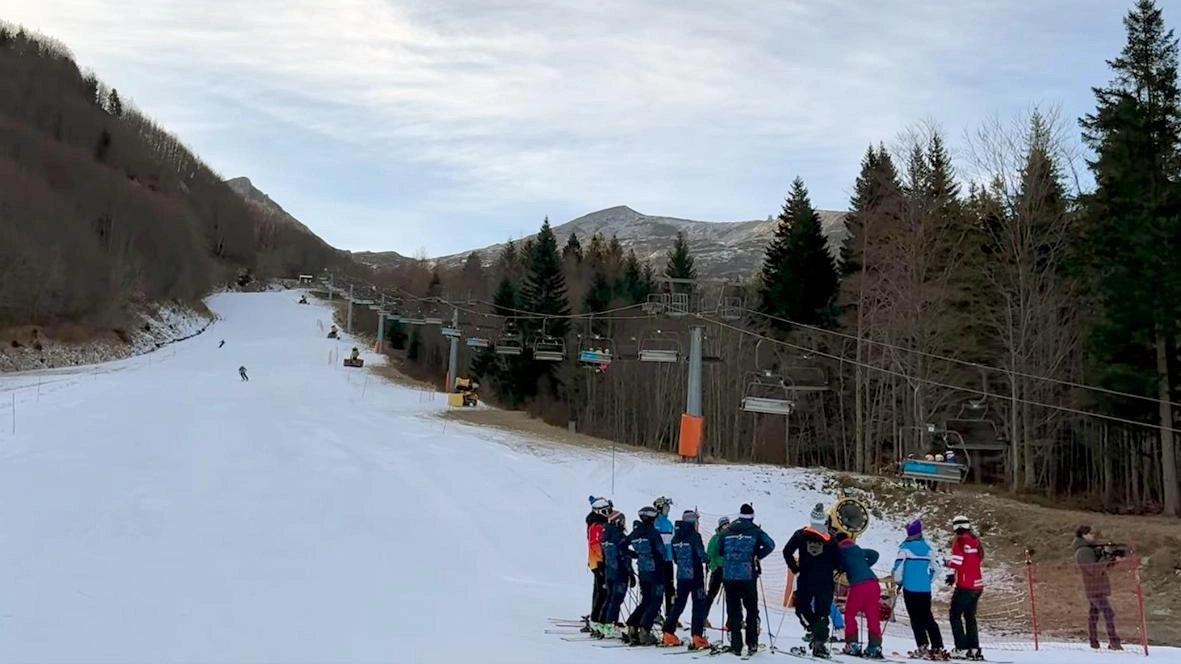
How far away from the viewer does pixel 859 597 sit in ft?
33.5

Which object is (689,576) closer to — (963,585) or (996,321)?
(963,585)

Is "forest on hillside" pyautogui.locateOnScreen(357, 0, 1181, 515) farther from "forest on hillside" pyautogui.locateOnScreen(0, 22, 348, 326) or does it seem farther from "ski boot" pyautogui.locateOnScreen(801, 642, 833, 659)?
"forest on hillside" pyautogui.locateOnScreen(0, 22, 348, 326)

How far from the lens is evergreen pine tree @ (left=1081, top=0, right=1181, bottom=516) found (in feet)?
93.4

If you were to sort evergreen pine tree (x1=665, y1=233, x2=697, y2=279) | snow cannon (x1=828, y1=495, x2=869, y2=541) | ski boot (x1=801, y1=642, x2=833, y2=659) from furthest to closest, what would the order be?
1. evergreen pine tree (x1=665, y1=233, x2=697, y2=279)
2. snow cannon (x1=828, y1=495, x2=869, y2=541)
3. ski boot (x1=801, y1=642, x2=833, y2=659)

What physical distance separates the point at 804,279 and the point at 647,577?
41290mm

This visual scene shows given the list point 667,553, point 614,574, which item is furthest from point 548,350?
point 667,553

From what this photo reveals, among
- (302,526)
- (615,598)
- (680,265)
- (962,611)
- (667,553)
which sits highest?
(680,265)

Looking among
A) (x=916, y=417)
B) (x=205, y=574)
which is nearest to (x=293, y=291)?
(x=916, y=417)

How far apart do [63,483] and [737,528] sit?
15382 millimetres

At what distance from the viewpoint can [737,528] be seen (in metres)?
10.3

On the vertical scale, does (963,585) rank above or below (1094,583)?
above

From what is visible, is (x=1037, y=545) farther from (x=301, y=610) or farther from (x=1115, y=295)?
(x=301, y=610)

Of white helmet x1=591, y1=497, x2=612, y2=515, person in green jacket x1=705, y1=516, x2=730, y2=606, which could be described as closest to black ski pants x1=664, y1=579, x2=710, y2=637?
person in green jacket x1=705, y1=516, x2=730, y2=606

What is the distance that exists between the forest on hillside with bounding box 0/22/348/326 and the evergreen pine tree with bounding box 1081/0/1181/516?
59845mm
